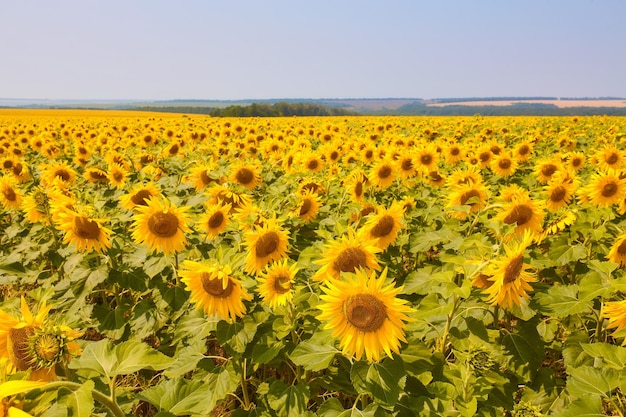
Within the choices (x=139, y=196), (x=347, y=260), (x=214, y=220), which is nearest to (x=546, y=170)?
(x=347, y=260)

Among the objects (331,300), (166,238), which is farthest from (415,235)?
(166,238)

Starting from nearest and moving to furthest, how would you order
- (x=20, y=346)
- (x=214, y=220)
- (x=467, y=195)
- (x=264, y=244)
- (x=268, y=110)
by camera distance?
(x=20, y=346) < (x=264, y=244) < (x=214, y=220) < (x=467, y=195) < (x=268, y=110)

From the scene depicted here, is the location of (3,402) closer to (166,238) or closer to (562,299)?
(166,238)

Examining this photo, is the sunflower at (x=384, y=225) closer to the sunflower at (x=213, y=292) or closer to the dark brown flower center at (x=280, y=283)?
the dark brown flower center at (x=280, y=283)

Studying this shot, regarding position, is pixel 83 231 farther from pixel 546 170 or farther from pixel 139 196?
pixel 546 170

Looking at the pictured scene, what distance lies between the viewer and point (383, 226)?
3592mm

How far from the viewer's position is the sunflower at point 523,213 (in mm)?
3695

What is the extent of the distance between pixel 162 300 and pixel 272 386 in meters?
1.43

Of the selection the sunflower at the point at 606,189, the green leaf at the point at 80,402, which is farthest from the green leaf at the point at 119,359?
the sunflower at the point at 606,189

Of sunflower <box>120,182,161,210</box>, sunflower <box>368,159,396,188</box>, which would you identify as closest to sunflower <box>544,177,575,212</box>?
sunflower <box>368,159,396,188</box>

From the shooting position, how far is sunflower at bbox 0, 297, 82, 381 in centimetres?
156

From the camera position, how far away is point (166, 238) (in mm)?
3537

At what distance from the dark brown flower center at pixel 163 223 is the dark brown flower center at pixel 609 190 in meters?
5.00

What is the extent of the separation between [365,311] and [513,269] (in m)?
1.01
